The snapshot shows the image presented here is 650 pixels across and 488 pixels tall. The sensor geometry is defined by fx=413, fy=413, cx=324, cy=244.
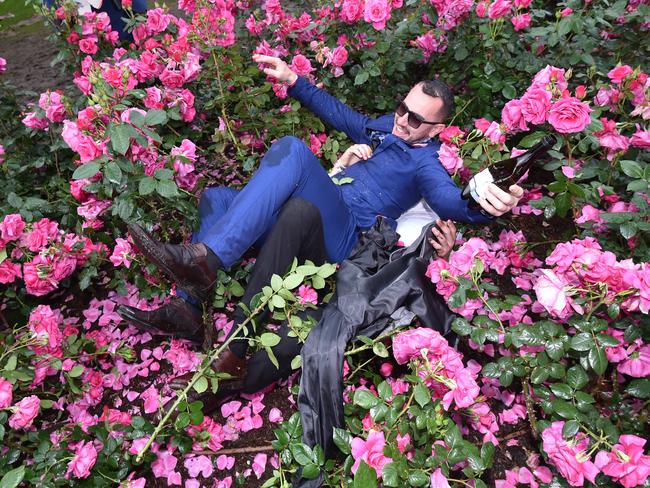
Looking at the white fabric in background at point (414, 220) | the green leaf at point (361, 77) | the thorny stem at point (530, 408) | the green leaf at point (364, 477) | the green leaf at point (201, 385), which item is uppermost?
the green leaf at point (361, 77)

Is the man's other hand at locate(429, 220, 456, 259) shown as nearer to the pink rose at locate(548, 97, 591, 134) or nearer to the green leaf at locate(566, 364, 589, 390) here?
the pink rose at locate(548, 97, 591, 134)

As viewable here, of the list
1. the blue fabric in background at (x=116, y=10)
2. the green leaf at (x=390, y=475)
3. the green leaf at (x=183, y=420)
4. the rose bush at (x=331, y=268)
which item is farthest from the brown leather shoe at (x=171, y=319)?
the blue fabric in background at (x=116, y=10)

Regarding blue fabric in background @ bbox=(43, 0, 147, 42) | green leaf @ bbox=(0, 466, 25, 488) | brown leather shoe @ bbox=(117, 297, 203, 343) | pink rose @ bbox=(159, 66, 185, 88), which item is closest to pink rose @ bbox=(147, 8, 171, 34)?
pink rose @ bbox=(159, 66, 185, 88)

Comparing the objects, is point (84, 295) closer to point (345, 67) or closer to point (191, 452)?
point (191, 452)

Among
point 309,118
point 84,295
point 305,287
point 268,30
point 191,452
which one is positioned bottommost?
point 191,452

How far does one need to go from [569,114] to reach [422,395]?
118 centimetres

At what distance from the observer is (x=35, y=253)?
2.06 metres

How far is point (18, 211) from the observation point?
209cm

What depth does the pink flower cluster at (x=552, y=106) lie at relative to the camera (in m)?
1.55

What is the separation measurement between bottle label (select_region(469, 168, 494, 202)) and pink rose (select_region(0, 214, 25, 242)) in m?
2.00

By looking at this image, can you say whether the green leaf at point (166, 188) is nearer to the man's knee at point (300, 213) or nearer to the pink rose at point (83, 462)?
the man's knee at point (300, 213)

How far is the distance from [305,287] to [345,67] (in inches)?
73.1

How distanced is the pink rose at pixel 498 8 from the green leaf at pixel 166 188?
1.82 meters

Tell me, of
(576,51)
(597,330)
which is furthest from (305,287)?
(576,51)
